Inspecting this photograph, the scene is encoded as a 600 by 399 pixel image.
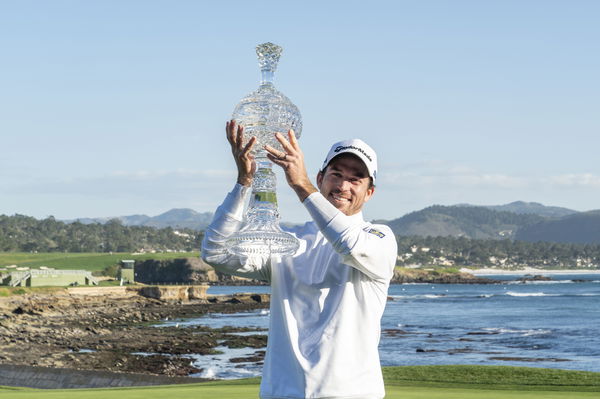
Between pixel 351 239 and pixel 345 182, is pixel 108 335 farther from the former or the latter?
pixel 351 239

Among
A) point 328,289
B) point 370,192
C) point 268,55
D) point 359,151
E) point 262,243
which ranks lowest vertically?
point 328,289

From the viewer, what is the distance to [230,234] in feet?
13.3

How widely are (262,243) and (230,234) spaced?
19cm

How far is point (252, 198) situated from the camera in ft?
13.7

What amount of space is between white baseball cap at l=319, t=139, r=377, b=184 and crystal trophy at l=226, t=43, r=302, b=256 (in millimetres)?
264

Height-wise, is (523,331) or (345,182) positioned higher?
(345,182)

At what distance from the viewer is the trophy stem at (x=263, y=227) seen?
393 centimetres

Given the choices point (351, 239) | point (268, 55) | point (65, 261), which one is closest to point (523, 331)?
point (268, 55)

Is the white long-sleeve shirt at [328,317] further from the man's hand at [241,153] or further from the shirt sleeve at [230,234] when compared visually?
the man's hand at [241,153]

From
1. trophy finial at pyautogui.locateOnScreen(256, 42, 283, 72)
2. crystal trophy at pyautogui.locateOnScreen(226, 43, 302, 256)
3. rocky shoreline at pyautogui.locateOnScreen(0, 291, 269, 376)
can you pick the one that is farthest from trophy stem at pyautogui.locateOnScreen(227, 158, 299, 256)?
rocky shoreline at pyautogui.locateOnScreen(0, 291, 269, 376)

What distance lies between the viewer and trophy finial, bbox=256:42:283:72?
4258 millimetres

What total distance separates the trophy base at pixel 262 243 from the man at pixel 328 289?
0.13 feet

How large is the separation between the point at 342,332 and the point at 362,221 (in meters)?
0.55

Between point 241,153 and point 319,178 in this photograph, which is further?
point 319,178
